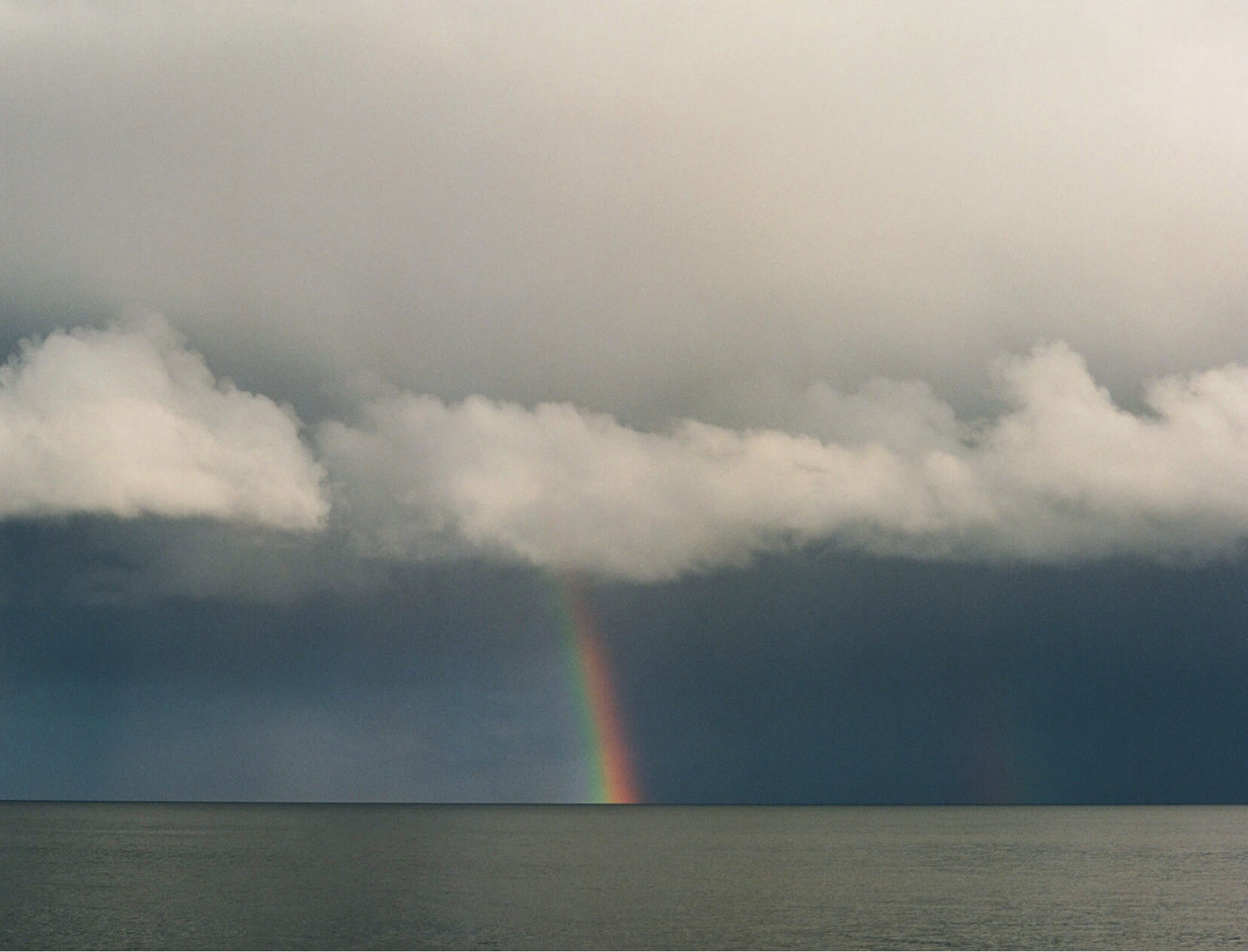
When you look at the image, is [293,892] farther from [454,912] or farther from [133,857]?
[133,857]

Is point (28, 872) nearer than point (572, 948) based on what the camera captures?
No

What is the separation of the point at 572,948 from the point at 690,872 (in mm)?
79721

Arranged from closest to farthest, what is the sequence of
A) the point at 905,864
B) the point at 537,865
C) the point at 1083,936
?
1. the point at 1083,936
2. the point at 537,865
3. the point at 905,864

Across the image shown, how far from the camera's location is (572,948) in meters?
83.1

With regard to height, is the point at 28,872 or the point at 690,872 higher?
the point at 28,872

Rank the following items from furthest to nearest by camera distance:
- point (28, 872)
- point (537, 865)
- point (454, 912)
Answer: point (537, 865) < point (28, 872) < point (454, 912)

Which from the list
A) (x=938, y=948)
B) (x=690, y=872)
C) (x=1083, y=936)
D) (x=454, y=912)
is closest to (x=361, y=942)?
(x=454, y=912)

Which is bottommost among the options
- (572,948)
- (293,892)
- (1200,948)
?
(1200,948)

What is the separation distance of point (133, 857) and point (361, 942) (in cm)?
11997

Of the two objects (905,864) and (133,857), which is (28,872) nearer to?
(133,857)

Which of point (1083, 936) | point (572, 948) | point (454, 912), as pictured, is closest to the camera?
point (572, 948)

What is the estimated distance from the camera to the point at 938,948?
8631 cm

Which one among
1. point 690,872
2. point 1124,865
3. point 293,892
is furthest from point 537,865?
point 1124,865

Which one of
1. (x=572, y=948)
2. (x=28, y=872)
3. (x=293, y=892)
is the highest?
(x=28, y=872)
